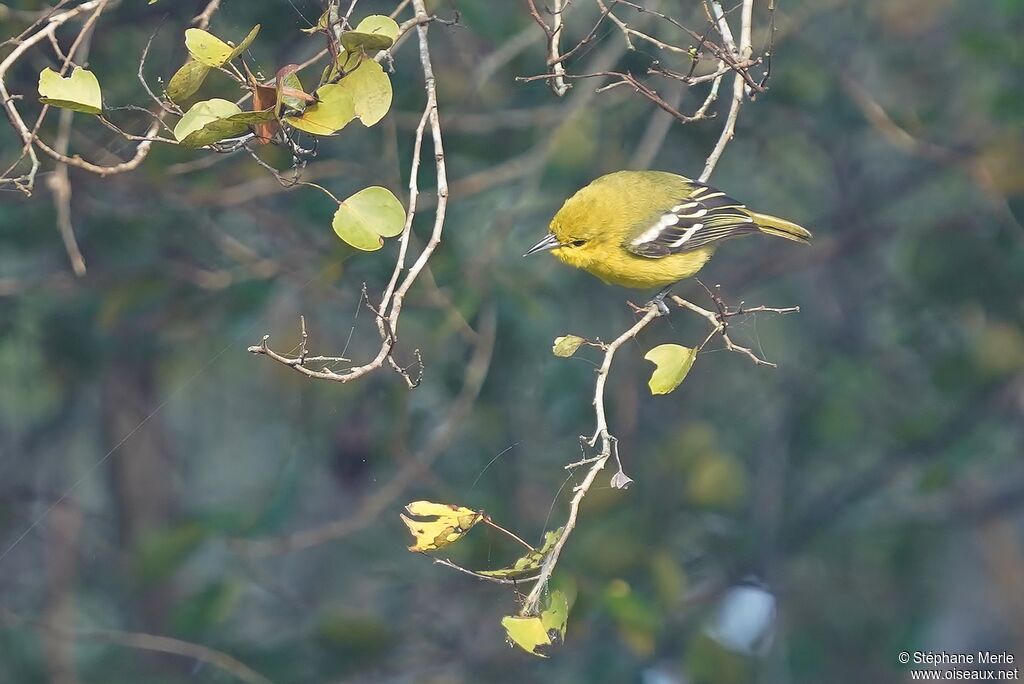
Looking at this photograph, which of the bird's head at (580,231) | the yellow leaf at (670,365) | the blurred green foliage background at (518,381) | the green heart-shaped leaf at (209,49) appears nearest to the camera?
the green heart-shaped leaf at (209,49)

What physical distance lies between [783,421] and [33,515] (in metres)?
2.54

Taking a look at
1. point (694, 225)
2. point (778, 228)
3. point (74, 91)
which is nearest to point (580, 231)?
point (694, 225)

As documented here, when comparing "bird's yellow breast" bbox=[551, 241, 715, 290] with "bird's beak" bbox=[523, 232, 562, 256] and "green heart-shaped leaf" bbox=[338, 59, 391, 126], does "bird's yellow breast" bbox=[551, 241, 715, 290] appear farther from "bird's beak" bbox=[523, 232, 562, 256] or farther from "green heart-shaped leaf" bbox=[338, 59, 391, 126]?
"green heart-shaped leaf" bbox=[338, 59, 391, 126]

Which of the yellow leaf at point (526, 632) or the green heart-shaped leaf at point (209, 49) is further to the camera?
the green heart-shaped leaf at point (209, 49)

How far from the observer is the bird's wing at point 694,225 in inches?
112

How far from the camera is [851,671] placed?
357cm

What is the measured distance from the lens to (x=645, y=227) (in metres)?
2.86

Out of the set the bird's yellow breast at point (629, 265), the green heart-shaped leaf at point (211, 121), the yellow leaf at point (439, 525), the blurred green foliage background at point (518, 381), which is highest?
the green heart-shaped leaf at point (211, 121)

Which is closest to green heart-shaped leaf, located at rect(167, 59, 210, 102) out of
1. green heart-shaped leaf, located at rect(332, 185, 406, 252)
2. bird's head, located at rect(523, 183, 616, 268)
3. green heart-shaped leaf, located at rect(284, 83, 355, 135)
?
green heart-shaped leaf, located at rect(284, 83, 355, 135)

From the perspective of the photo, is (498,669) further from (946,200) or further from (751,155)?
(946,200)

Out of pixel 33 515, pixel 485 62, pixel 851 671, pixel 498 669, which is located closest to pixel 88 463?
pixel 33 515

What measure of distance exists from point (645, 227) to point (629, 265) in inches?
4.6

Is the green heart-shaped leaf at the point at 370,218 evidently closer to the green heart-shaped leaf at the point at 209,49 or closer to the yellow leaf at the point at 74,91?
the green heart-shaped leaf at the point at 209,49

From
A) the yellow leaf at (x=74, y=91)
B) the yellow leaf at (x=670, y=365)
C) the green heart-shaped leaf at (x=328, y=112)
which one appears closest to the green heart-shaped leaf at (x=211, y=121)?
the green heart-shaped leaf at (x=328, y=112)
